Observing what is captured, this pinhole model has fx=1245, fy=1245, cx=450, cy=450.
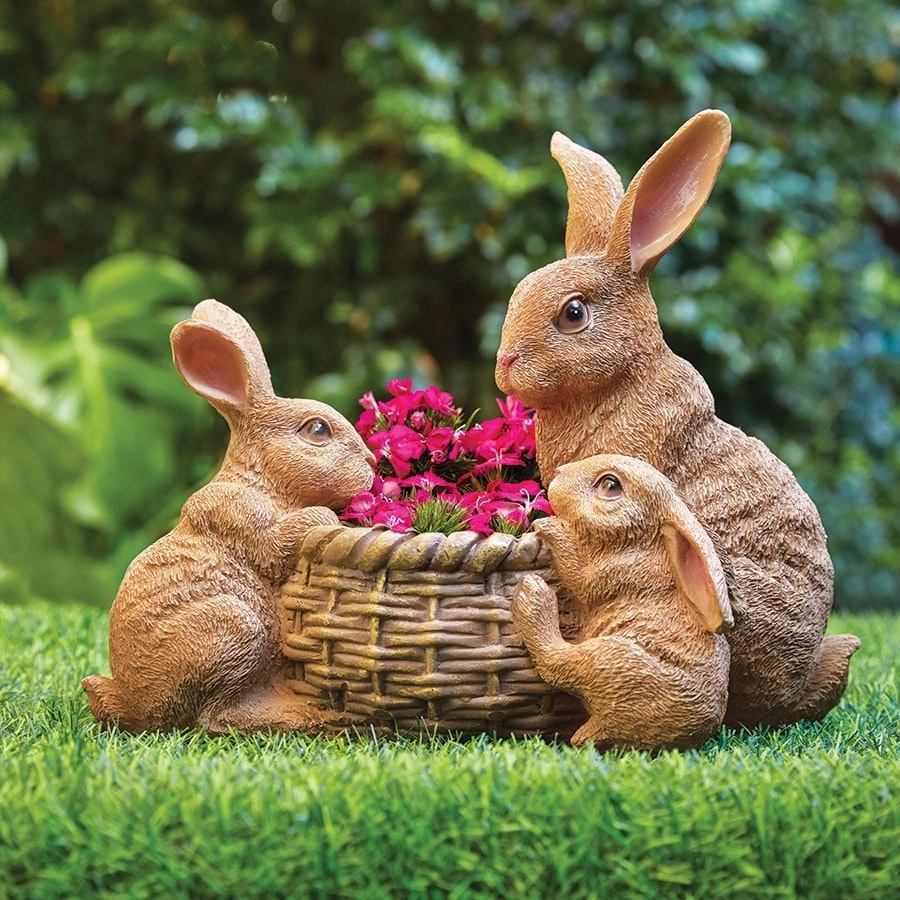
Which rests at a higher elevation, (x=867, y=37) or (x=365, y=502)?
(x=867, y=37)

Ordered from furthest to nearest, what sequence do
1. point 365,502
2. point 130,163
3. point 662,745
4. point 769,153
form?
point 130,163, point 769,153, point 365,502, point 662,745

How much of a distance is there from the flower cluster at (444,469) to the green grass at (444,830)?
46 centimetres

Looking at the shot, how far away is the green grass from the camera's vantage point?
1416 millimetres

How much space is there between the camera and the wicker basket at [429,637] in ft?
5.83

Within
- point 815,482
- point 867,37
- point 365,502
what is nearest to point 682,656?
point 365,502

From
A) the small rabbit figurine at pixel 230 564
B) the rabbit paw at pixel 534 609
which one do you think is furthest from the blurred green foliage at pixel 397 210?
the rabbit paw at pixel 534 609

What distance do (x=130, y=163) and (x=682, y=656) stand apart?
4.24 metres

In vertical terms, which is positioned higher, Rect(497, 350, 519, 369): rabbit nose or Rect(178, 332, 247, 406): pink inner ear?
Rect(497, 350, 519, 369): rabbit nose

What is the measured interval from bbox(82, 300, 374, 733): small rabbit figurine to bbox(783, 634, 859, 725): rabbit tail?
0.78 meters

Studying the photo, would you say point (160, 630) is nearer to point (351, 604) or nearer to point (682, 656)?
point (351, 604)

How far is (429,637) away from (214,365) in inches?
23.5

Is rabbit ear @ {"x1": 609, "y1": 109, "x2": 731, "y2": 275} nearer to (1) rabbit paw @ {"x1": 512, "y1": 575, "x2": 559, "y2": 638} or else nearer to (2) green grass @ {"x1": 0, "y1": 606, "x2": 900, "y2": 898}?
(1) rabbit paw @ {"x1": 512, "y1": 575, "x2": 559, "y2": 638}

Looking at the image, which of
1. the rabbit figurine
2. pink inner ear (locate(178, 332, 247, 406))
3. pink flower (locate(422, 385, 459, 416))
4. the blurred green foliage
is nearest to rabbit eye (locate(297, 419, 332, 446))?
pink inner ear (locate(178, 332, 247, 406))

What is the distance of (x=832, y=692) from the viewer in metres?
2.03
